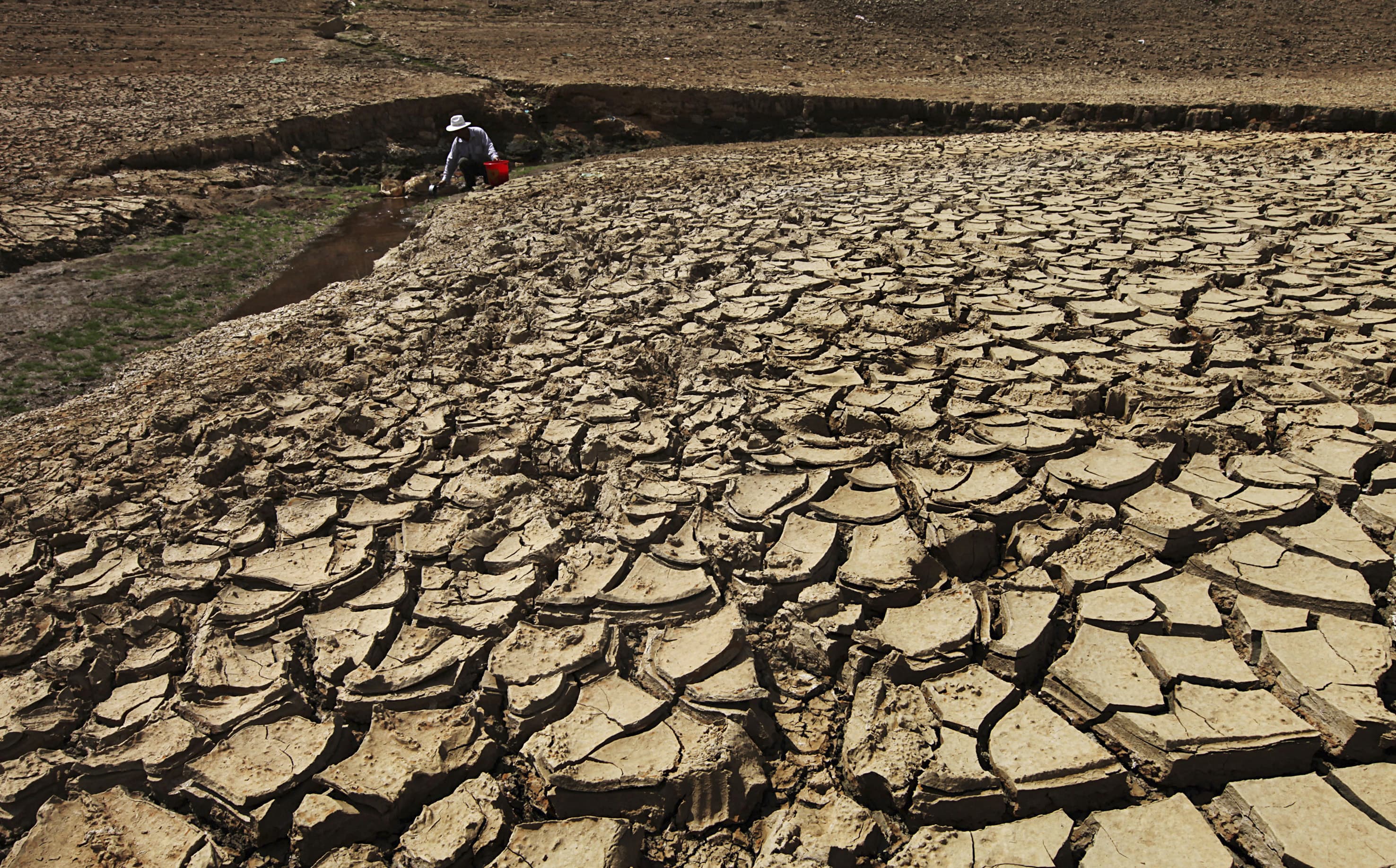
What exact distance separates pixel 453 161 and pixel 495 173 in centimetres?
44

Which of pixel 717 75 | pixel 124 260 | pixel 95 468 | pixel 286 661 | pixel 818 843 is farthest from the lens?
pixel 717 75

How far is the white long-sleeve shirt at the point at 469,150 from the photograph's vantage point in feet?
25.0

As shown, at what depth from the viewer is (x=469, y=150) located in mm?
7703

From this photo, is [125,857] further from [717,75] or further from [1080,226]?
[717,75]

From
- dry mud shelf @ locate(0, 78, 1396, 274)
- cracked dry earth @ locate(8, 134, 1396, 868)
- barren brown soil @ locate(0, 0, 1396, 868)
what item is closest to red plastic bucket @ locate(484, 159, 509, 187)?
dry mud shelf @ locate(0, 78, 1396, 274)

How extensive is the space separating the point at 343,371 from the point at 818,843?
115 inches

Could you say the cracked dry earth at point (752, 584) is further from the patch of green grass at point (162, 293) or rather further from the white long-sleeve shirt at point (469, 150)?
the white long-sleeve shirt at point (469, 150)

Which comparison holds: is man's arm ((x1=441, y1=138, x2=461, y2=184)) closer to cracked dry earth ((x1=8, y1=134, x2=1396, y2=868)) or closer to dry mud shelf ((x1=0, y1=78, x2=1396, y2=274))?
dry mud shelf ((x1=0, y1=78, x2=1396, y2=274))

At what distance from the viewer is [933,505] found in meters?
2.14

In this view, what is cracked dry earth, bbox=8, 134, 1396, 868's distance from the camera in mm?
1446

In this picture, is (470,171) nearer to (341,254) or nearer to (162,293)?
(341,254)

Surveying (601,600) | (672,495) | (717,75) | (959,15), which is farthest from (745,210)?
(959,15)

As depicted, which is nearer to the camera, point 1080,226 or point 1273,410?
point 1273,410

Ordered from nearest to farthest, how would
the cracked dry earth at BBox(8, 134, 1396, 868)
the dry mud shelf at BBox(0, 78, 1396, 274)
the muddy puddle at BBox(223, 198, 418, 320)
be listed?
the cracked dry earth at BBox(8, 134, 1396, 868), the muddy puddle at BBox(223, 198, 418, 320), the dry mud shelf at BBox(0, 78, 1396, 274)
